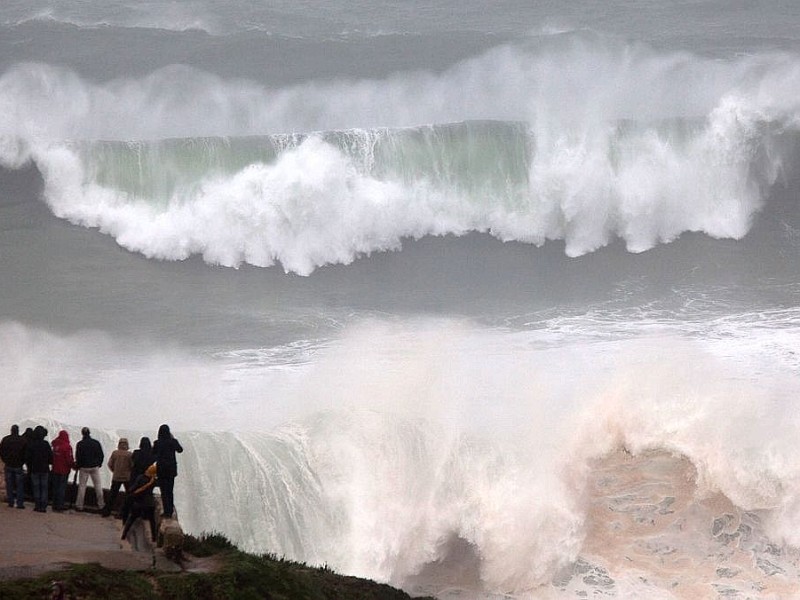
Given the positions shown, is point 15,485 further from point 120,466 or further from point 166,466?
point 166,466

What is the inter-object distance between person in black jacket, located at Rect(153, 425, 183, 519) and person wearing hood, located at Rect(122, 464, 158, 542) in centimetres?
9

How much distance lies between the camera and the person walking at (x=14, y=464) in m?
13.0

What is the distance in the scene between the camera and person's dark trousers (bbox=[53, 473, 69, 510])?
43.6 ft

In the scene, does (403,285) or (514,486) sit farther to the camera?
(403,285)

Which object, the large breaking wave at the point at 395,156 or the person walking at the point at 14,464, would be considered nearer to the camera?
the person walking at the point at 14,464

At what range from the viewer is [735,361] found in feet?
81.6

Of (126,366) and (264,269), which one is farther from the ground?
(264,269)

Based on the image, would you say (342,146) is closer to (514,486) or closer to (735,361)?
(735,361)

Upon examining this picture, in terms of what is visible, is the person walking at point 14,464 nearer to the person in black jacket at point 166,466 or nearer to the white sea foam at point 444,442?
the person in black jacket at point 166,466

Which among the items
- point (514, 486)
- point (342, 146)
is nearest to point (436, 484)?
point (514, 486)

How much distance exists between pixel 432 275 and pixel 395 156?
4.21 meters

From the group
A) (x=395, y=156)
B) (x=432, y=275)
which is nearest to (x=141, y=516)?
(x=432, y=275)

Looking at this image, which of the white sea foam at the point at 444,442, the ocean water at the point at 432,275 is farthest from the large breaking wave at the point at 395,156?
the white sea foam at the point at 444,442

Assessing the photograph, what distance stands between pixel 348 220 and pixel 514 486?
12.1 meters
